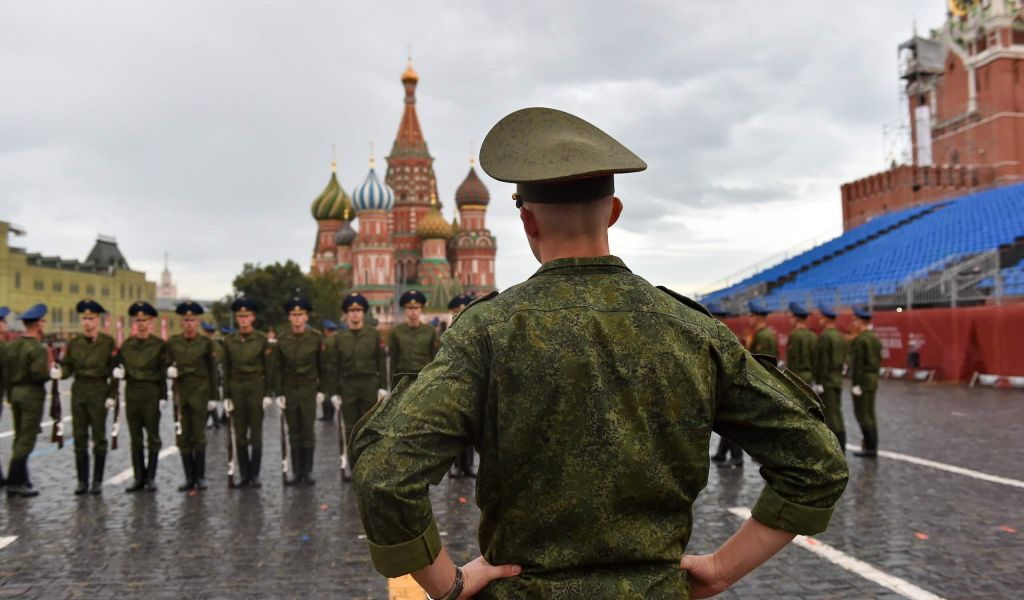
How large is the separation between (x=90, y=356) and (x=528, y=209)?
322 inches

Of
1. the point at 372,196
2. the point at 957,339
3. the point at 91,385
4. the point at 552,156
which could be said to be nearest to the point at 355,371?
the point at 91,385

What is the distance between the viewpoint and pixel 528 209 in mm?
1881

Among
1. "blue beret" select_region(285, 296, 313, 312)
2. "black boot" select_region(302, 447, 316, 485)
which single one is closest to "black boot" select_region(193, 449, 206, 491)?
"black boot" select_region(302, 447, 316, 485)

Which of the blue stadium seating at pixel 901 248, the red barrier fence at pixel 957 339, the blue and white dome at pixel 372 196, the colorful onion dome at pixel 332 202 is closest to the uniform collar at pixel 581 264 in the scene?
the red barrier fence at pixel 957 339

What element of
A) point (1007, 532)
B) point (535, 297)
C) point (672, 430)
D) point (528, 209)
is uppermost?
point (528, 209)

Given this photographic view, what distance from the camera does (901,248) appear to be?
111 ft

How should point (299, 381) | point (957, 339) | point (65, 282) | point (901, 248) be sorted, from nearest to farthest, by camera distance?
1. point (299, 381)
2. point (957, 339)
3. point (901, 248)
4. point (65, 282)

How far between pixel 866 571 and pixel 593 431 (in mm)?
4228

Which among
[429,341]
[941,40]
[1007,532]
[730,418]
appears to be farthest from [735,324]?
[941,40]

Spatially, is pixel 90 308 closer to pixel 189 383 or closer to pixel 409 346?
pixel 189 383

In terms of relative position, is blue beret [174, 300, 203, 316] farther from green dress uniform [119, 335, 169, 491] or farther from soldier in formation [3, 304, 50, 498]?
soldier in formation [3, 304, 50, 498]

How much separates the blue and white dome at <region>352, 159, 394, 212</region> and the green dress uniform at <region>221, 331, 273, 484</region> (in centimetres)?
6099

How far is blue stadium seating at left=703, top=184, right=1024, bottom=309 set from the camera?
28.0 meters

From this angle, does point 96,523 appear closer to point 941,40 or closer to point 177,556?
point 177,556
